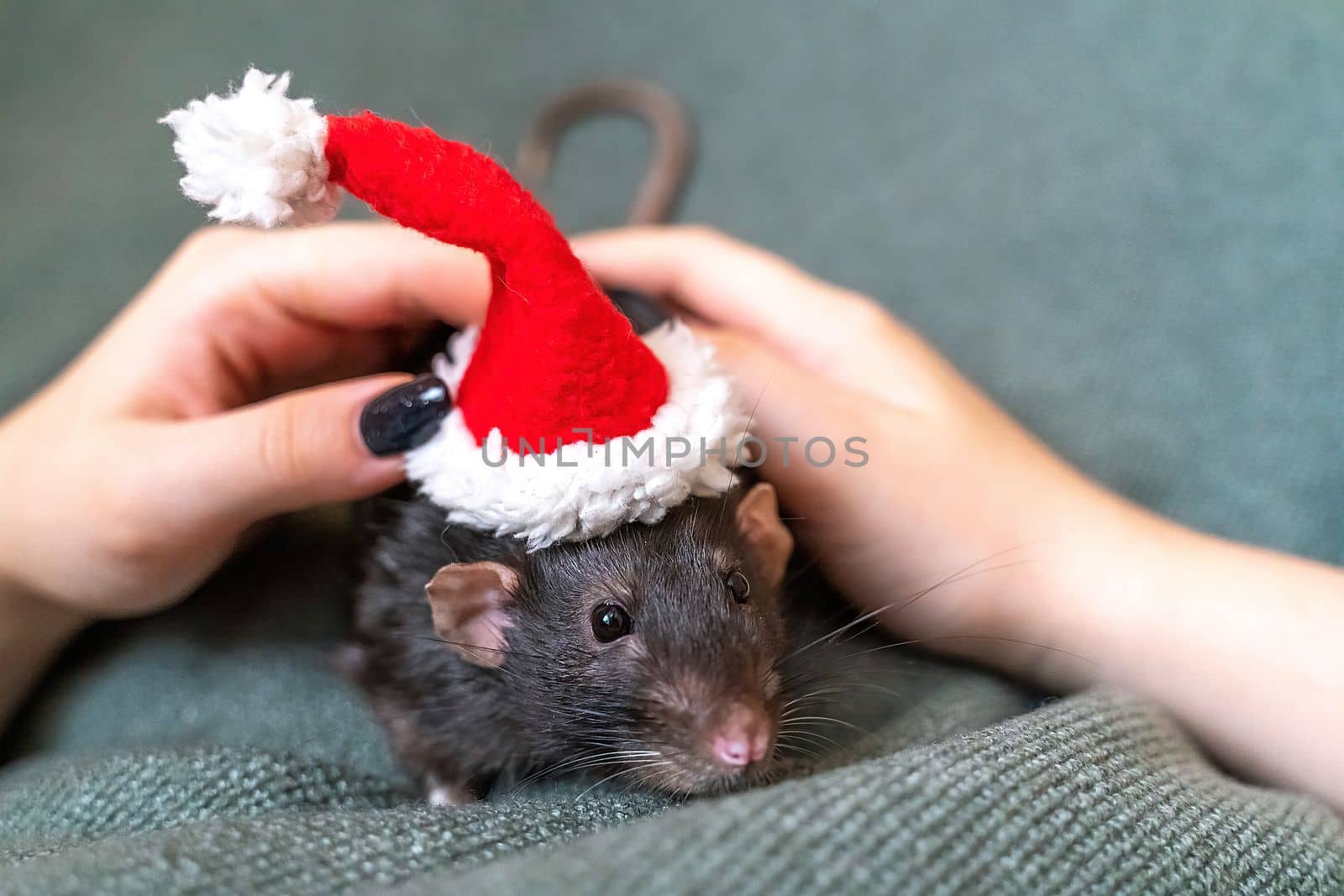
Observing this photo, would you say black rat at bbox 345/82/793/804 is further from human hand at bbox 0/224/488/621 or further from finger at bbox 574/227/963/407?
finger at bbox 574/227/963/407

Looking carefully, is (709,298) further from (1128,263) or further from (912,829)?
(912,829)

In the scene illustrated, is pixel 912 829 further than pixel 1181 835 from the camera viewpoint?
No

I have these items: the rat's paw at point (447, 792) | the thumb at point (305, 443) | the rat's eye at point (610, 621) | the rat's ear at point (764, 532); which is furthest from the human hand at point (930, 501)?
the rat's paw at point (447, 792)

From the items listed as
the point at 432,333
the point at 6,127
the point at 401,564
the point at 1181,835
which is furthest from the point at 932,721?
the point at 6,127

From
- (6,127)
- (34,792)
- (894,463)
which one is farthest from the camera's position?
(6,127)

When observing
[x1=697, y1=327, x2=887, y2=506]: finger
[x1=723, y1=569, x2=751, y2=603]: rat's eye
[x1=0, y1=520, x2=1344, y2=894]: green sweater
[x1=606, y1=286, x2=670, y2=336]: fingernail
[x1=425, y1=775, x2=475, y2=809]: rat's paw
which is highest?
[x1=606, y1=286, x2=670, y2=336]: fingernail

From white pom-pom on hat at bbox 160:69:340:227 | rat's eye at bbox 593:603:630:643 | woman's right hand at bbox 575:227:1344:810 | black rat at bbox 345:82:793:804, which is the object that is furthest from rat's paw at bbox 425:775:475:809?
white pom-pom on hat at bbox 160:69:340:227
